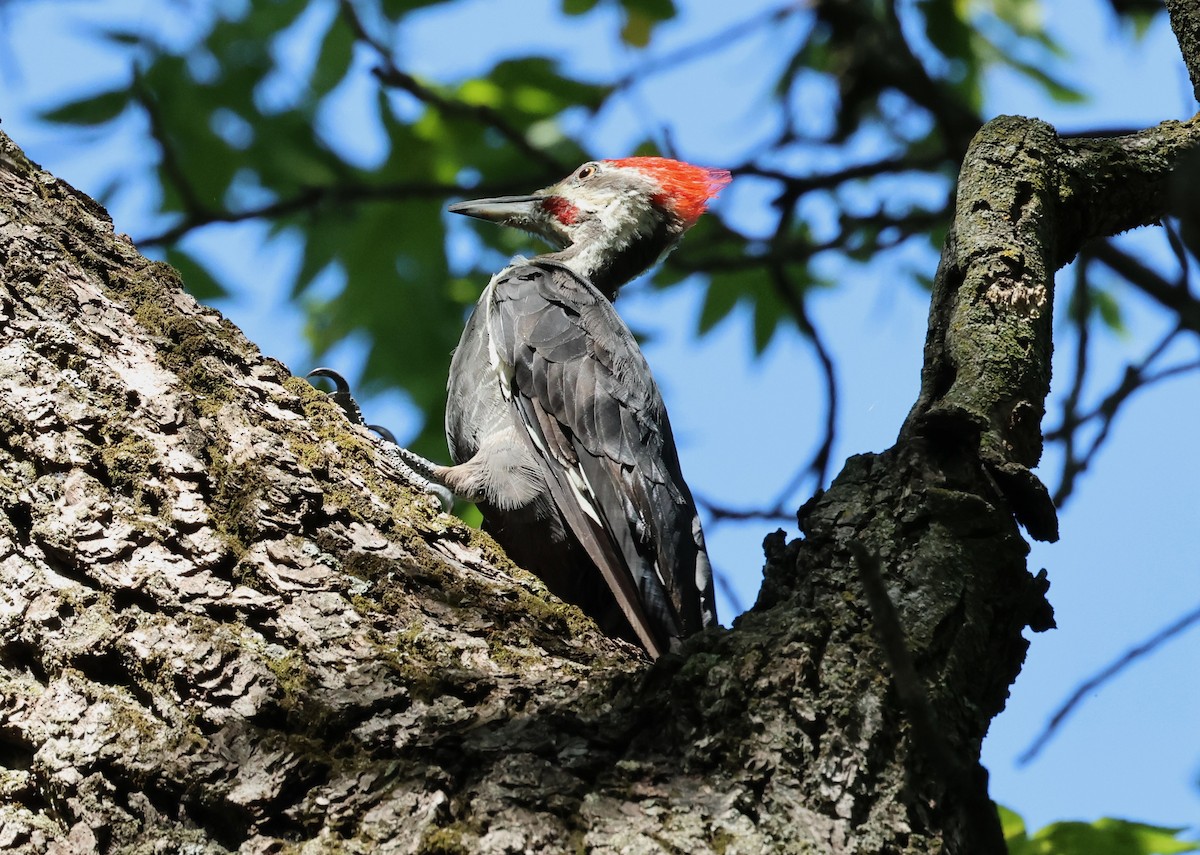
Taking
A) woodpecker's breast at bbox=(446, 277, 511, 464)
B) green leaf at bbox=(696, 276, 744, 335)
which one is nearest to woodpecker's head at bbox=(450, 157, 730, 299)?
green leaf at bbox=(696, 276, 744, 335)

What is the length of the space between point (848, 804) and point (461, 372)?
9.26 feet

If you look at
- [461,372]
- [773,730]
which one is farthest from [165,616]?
[461,372]

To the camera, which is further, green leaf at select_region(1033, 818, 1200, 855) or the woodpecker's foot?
the woodpecker's foot

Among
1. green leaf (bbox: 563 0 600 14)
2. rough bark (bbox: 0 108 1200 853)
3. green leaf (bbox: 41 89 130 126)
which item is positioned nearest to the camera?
rough bark (bbox: 0 108 1200 853)

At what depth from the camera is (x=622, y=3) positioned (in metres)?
5.28

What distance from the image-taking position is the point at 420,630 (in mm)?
2016

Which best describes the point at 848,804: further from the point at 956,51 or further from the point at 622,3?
the point at 956,51

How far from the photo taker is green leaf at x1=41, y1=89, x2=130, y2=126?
4672 mm

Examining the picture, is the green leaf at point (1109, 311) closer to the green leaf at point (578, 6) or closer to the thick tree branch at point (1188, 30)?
the green leaf at point (578, 6)

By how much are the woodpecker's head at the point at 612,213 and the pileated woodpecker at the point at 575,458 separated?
87 cm

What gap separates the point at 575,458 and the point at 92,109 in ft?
9.05

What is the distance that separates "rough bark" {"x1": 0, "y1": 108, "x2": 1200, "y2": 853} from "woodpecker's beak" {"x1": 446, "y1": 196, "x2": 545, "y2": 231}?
2742 millimetres

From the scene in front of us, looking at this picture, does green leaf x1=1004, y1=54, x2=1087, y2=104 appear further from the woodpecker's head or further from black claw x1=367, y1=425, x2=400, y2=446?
black claw x1=367, y1=425, x2=400, y2=446

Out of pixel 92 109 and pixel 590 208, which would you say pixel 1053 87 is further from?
pixel 92 109
